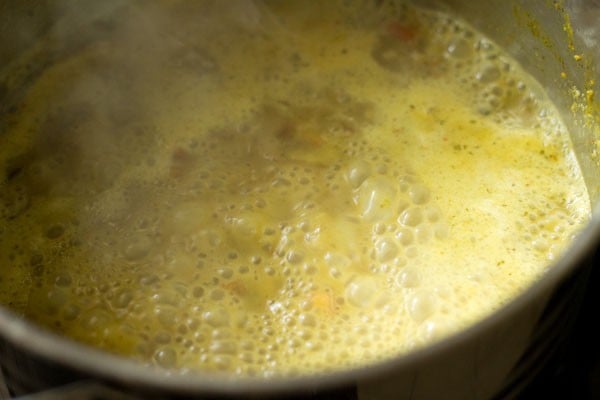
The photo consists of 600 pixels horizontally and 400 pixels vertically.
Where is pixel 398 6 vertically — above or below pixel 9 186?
above

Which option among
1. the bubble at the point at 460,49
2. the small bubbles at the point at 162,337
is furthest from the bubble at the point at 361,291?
the bubble at the point at 460,49

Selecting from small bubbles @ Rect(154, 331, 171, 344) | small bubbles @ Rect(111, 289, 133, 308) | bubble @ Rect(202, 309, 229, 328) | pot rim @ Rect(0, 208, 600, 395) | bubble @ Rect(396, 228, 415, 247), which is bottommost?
small bubbles @ Rect(111, 289, 133, 308)

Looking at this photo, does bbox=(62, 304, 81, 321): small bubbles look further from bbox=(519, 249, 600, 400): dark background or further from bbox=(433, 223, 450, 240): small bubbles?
bbox=(519, 249, 600, 400): dark background

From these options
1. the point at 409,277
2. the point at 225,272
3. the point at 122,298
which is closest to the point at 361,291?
the point at 409,277

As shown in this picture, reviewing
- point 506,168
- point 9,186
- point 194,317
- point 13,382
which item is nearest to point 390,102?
point 506,168

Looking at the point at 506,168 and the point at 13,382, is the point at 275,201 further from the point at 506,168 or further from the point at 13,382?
the point at 13,382

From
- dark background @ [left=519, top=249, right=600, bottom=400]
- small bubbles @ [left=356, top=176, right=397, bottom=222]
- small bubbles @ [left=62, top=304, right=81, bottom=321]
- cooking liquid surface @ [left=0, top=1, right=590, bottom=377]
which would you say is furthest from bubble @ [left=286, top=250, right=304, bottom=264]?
dark background @ [left=519, top=249, right=600, bottom=400]
